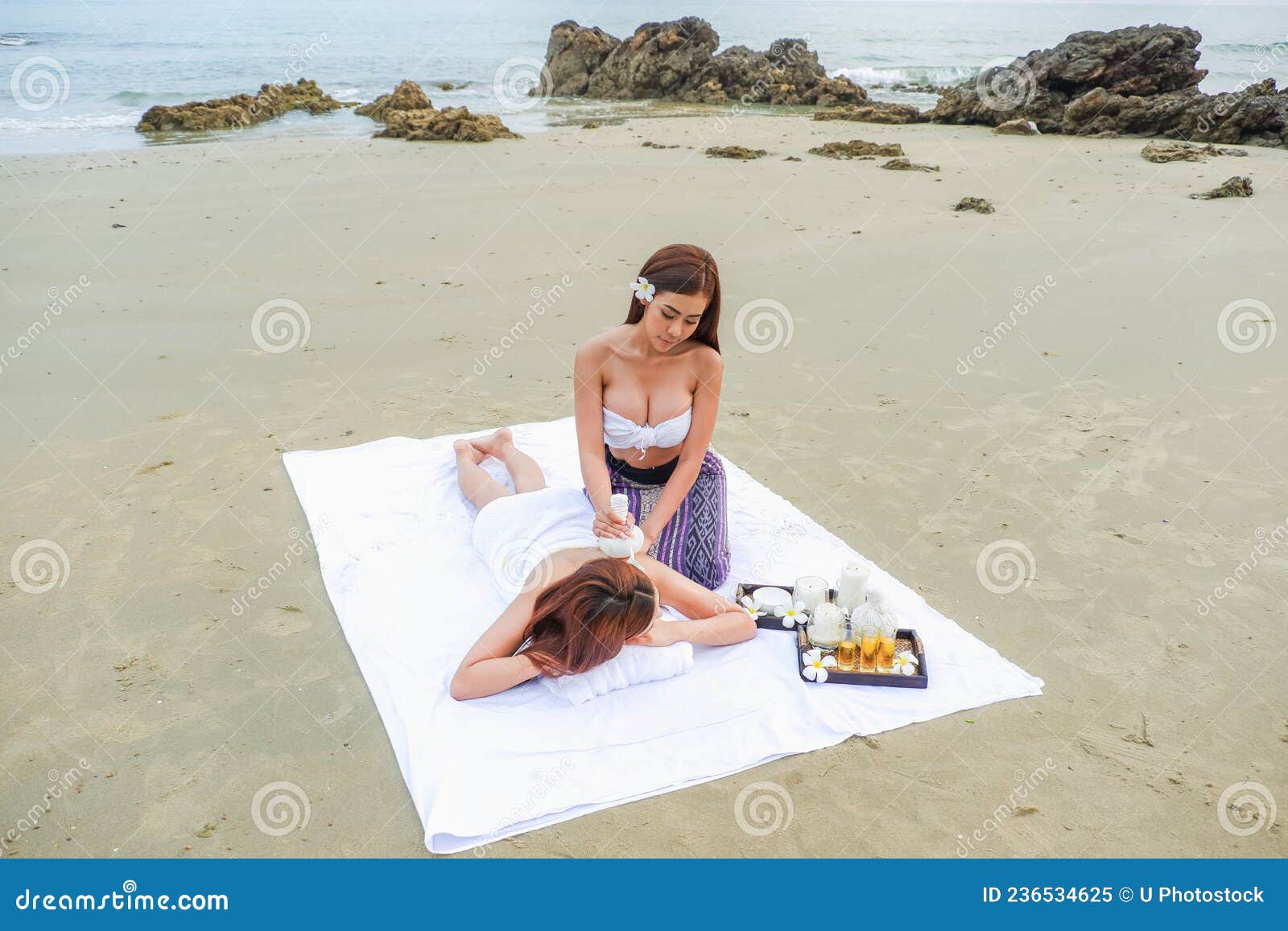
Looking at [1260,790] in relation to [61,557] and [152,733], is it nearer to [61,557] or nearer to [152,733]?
[152,733]

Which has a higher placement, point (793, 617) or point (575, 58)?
point (575, 58)

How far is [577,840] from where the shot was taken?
272 cm

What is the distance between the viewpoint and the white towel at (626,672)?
3232 mm

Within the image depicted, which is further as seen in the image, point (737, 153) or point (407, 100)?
point (407, 100)

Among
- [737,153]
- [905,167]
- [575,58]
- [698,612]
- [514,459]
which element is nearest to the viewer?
[698,612]

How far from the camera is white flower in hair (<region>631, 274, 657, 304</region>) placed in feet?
11.8

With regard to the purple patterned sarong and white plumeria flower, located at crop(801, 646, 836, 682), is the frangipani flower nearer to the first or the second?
white plumeria flower, located at crop(801, 646, 836, 682)

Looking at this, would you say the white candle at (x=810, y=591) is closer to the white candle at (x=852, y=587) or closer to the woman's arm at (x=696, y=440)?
the white candle at (x=852, y=587)

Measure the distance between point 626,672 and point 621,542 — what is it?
0.46 meters

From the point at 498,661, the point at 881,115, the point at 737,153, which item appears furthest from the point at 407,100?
the point at 498,661

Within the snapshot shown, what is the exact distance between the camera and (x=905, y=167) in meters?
12.1

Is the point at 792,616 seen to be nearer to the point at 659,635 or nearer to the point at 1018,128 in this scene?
the point at 659,635

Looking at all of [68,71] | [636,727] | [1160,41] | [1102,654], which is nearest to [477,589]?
[636,727]

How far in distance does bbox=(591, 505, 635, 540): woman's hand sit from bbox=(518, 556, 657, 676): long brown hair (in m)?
0.28
